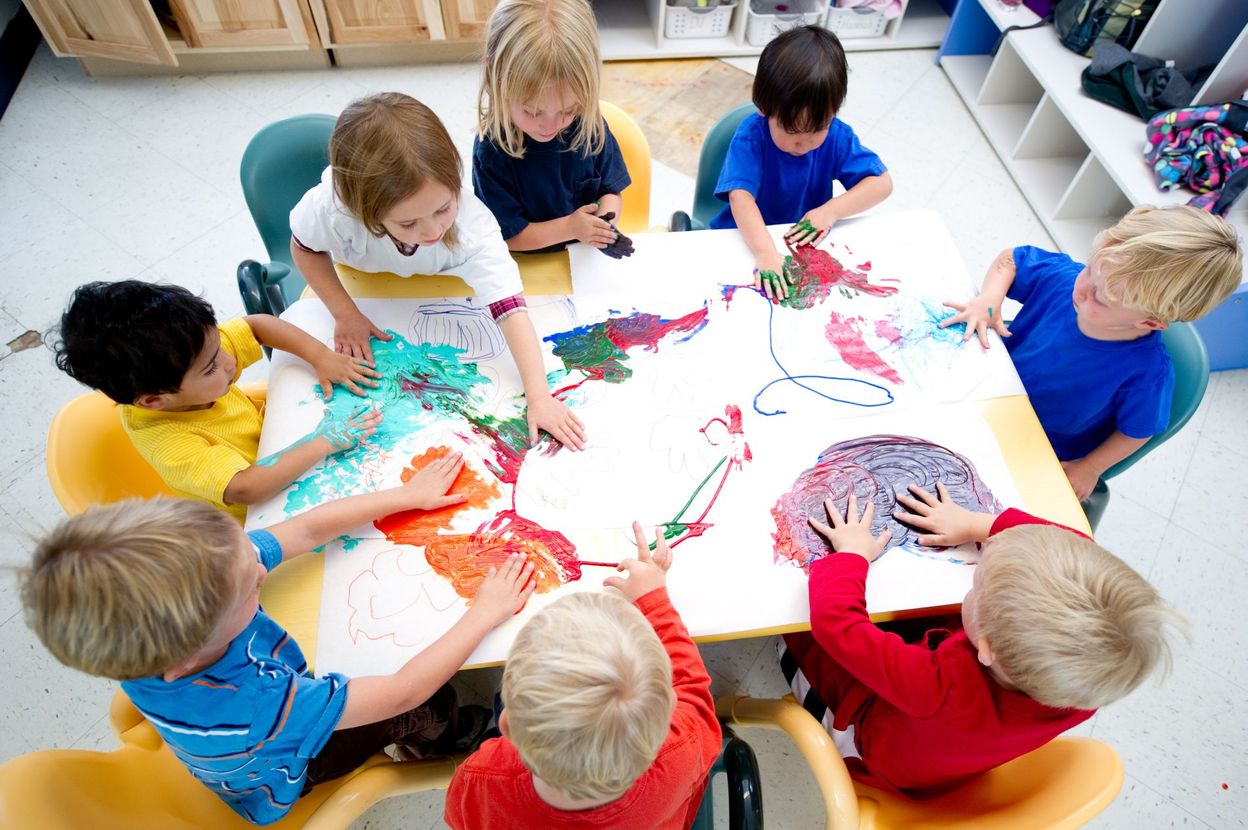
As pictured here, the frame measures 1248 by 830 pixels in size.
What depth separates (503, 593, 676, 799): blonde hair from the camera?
0.87 m

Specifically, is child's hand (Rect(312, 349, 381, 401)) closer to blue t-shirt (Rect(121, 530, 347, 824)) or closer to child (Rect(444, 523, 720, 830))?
blue t-shirt (Rect(121, 530, 347, 824))

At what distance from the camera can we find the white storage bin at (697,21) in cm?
342

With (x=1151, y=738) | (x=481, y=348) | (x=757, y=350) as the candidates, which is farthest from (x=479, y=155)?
(x=1151, y=738)

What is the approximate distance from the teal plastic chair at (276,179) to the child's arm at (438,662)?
1.00m

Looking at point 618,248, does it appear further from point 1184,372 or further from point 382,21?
point 382,21

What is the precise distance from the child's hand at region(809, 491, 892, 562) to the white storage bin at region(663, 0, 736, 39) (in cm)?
285

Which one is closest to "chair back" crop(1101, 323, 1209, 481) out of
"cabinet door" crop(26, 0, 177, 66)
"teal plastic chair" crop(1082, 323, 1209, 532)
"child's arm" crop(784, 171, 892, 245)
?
"teal plastic chair" crop(1082, 323, 1209, 532)

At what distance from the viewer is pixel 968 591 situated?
1.23m

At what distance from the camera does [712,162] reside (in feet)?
6.69

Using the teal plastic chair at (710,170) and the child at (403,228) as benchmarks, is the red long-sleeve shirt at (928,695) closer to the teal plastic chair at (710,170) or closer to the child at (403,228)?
the child at (403,228)

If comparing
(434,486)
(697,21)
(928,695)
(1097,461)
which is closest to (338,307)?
(434,486)

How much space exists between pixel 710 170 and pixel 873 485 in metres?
1.07

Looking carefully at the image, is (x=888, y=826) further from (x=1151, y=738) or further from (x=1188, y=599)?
(x=1188, y=599)

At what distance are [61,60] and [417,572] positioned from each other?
3.45 metres
